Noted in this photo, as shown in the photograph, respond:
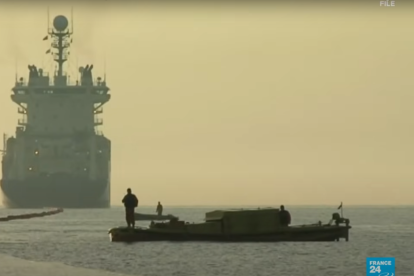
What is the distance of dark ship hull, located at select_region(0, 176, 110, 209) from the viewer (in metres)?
147

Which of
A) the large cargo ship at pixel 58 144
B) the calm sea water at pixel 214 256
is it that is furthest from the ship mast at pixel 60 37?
the calm sea water at pixel 214 256

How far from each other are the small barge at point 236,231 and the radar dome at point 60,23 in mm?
104124

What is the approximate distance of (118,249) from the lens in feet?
137

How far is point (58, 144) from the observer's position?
146 metres

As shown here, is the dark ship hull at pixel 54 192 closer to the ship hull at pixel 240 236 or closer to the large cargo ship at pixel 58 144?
the large cargo ship at pixel 58 144

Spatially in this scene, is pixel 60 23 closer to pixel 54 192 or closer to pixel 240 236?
pixel 54 192

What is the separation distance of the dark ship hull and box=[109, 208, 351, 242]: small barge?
10106 centimetres

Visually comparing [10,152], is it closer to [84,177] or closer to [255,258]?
[84,177]

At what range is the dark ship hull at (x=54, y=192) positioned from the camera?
481ft

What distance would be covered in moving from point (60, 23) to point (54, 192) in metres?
19.9

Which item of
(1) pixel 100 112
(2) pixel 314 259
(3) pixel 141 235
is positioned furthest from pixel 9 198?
(2) pixel 314 259

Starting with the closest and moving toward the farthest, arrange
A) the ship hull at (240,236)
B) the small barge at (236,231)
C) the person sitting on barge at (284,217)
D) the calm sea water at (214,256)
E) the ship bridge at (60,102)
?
the calm sea water at (214,256)
the person sitting on barge at (284,217)
the small barge at (236,231)
the ship hull at (240,236)
the ship bridge at (60,102)

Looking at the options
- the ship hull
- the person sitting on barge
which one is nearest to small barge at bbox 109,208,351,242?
the ship hull

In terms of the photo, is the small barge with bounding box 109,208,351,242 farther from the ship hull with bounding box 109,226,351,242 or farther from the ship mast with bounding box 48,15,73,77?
the ship mast with bounding box 48,15,73,77
